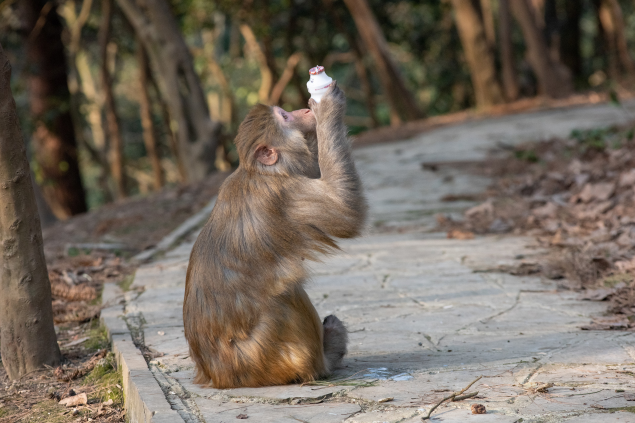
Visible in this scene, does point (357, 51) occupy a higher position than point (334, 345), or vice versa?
point (357, 51)

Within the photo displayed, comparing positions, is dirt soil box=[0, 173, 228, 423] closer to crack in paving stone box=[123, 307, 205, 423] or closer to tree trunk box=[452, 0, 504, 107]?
crack in paving stone box=[123, 307, 205, 423]

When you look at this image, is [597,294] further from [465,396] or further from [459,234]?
[459,234]

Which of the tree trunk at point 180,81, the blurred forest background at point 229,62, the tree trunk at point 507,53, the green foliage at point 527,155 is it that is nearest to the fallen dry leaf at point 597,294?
the green foliage at point 527,155

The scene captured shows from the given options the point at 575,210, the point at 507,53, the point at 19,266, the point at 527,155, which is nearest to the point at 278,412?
the point at 19,266

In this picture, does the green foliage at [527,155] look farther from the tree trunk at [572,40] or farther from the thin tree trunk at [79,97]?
the tree trunk at [572,40]

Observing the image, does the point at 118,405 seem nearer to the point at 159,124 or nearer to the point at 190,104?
the point at 190,104

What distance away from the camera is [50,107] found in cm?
1118

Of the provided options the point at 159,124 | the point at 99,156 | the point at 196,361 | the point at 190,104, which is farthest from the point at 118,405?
the point at 159,124

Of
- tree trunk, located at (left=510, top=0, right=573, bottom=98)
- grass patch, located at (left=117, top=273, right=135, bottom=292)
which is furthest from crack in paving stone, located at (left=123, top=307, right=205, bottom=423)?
tree trunk, located at (left=510, top=0, right=573, bottom=98)

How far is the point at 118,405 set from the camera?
126 inches

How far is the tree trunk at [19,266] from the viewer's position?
333 cm

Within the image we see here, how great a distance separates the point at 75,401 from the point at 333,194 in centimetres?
149

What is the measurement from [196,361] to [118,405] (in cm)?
44

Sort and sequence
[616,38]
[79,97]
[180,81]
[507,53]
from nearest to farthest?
[180,81]
[79,97]
[507,53]
[616,38]
